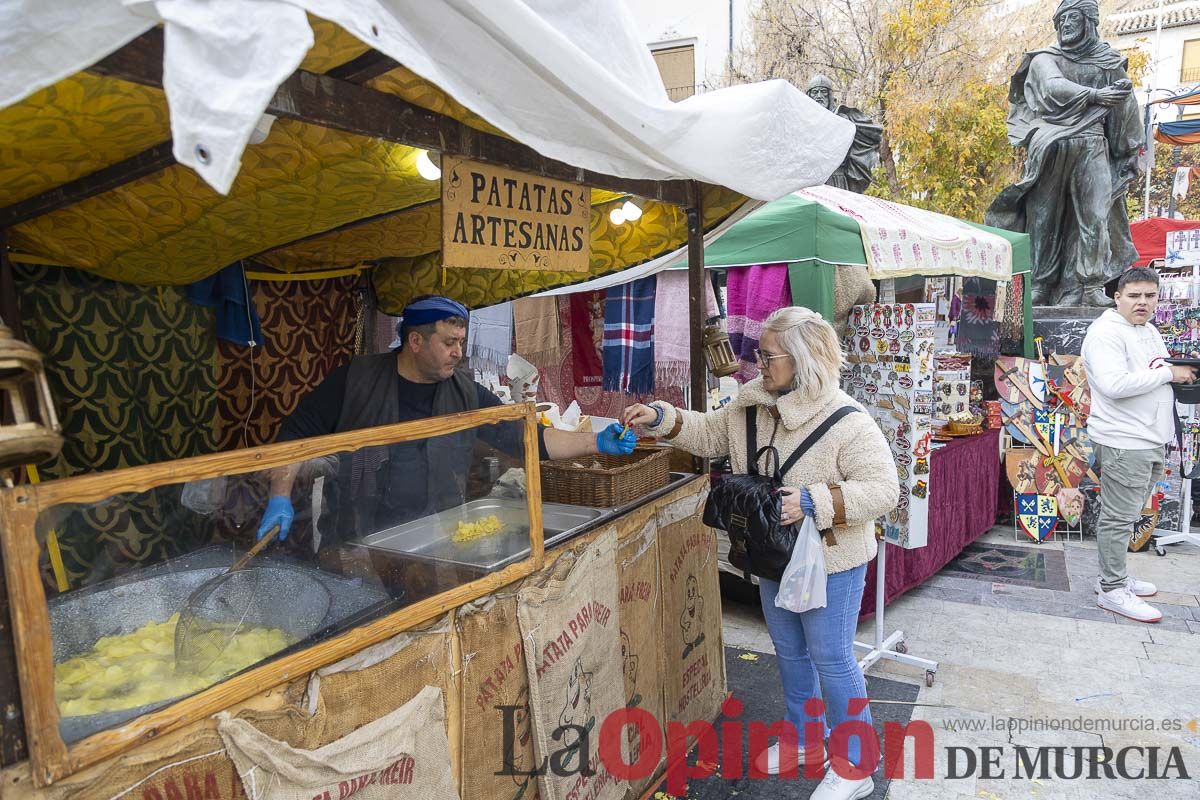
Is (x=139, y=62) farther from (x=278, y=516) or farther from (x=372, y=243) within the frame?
(x=372, y=243)

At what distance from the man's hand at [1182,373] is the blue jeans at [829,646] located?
10.1 ft

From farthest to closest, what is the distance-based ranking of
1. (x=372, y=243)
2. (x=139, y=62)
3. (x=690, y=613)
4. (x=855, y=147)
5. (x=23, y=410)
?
(x=855, y=147), (x=372, y=243), (x=690, y=613), (x=139, y=62), (x=23, y=410)

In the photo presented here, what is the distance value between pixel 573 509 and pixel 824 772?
153 cm

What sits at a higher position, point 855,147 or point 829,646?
point 855,147

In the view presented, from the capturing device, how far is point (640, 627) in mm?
2900

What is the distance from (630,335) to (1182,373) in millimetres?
3329

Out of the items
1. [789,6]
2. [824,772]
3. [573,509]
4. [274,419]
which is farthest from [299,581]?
[789,6]

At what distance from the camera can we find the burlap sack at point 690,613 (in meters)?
3.16

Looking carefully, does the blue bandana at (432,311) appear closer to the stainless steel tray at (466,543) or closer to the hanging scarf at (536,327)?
the stainless steel tray at (466,543)

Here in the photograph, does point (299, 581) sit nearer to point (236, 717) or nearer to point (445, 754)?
point (236, 717)

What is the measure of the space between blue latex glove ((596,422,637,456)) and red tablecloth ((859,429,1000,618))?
245 centimetres

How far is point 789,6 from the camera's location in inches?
758

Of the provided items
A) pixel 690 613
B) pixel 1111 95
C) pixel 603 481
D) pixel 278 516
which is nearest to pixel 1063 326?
pixel 1111 95

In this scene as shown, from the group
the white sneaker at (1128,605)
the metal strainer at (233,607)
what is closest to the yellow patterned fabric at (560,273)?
the metal strainer at (233,607)
